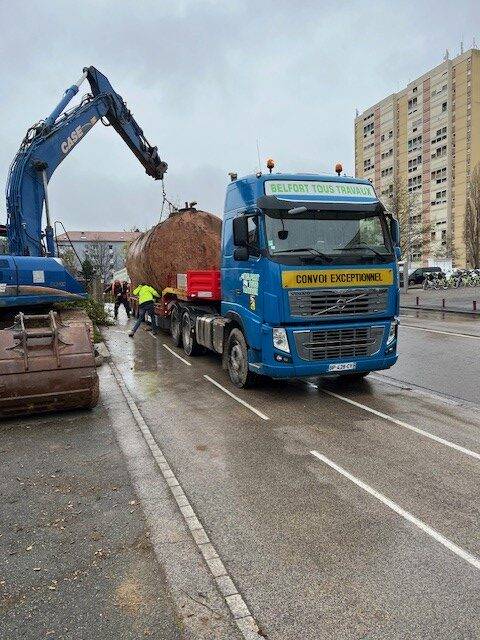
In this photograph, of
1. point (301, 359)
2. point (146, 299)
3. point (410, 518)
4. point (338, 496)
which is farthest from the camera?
point (146, 299)

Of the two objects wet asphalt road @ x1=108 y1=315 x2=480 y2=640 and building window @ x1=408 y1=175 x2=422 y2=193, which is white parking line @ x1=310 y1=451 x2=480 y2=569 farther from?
building window @ x1=408 y1=175 x2=422 y2=193

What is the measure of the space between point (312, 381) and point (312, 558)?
5961 millimetres

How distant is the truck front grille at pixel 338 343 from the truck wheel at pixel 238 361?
→ 4.06 ft

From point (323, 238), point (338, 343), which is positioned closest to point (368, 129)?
point (323, 238)

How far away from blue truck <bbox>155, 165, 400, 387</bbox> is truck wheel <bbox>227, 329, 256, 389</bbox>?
0.12ft

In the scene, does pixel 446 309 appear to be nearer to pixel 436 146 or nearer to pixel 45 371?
pixel 45 371

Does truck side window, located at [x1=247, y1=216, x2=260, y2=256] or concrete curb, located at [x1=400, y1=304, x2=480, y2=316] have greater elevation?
truck side window, located at [x1=247, y1=216, x2=260, y2=256]

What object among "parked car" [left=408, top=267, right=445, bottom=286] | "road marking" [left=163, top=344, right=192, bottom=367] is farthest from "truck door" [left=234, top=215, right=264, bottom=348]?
"parked car" [left=408, top=267, right=445, bottom=286]

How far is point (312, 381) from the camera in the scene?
955cm

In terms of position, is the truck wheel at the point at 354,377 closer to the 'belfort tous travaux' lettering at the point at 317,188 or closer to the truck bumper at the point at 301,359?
the truck bumper at the point at 301,359

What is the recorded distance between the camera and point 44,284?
898cm

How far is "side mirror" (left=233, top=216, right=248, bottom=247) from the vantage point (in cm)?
799

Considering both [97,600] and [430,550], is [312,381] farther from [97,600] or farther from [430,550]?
[97,600]

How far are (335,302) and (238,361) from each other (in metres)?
2.20
